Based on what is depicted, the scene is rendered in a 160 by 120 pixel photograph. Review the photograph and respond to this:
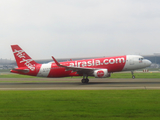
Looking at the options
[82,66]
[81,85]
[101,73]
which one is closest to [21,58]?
[82,66]

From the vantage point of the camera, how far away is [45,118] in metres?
10.8

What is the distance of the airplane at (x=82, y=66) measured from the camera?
34.2 meters

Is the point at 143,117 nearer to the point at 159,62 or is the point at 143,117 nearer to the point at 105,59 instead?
the point at 105,59

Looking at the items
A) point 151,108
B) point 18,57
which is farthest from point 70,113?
point 18,57

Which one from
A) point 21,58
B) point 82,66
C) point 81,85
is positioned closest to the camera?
point 81,85

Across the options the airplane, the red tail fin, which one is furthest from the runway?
the red tail fin

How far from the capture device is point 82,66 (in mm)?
34938

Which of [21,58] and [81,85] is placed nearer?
[81,85]

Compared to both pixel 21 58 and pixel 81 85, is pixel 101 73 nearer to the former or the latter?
pixel 81 85

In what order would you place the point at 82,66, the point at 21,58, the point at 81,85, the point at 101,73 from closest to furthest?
the point at 81,85 < the point at 101,73 < the point at 82,66 < the point at 21,58

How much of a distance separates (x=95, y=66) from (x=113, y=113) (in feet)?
75.5

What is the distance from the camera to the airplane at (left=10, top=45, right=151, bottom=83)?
3419 centimetres

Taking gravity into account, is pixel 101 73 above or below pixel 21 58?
below

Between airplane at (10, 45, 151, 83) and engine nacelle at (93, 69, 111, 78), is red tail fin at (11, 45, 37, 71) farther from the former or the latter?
engine nacelle at (93, 69, 111, 78)
